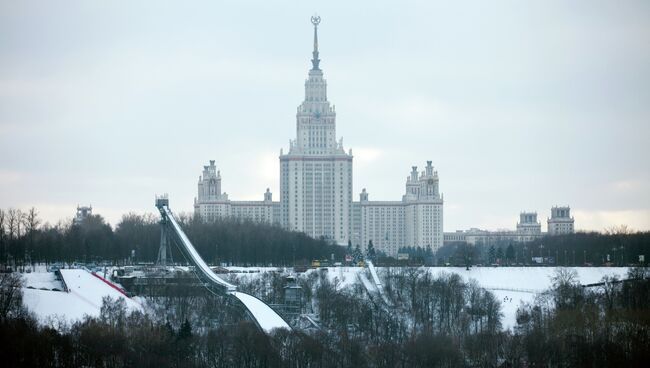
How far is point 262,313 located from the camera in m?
91.0

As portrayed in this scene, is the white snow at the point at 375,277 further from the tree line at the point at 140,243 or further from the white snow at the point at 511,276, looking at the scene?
the tree line at the point at 140,243

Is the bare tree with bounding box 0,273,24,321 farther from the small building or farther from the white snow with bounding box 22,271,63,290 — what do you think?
the small building

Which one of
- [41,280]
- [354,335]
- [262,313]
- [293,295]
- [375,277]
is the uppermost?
[375,277]

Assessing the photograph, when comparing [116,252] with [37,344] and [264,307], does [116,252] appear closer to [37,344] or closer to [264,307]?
[264,307]

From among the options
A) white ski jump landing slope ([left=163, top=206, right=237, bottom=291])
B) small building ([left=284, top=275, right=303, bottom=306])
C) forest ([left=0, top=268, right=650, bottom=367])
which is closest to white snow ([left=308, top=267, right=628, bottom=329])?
white ski jump landing slope ([left=163, top=206, right=237, bottom=291])

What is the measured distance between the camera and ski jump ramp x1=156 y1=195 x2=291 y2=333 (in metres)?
88.2

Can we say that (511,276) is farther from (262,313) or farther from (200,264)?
(262,313)

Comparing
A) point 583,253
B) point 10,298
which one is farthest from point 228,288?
point 583,253

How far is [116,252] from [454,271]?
2750cm

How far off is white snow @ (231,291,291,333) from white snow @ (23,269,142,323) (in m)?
6.13

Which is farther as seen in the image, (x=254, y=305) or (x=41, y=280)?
(x=41, y=280)

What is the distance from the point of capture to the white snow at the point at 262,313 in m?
87.0

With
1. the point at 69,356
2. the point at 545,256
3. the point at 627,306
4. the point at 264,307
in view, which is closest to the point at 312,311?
the point at 264,307

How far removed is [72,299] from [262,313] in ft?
37.7
